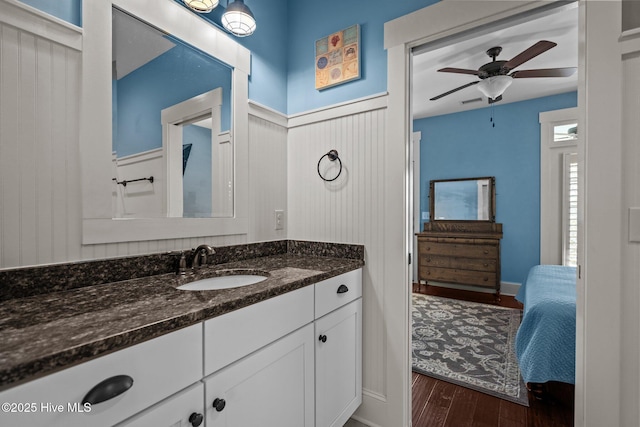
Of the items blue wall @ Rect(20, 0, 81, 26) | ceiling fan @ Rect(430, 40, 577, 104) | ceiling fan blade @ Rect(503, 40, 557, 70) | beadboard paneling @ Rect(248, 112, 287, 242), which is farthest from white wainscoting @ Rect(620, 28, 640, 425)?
blue wall @ Rect(20, 0, 81, 26)

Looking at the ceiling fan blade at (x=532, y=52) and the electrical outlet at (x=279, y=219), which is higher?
the ceiling fan blade at (x=532, y=52)

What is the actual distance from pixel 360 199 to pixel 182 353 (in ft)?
3.97

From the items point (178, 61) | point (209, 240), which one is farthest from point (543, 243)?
point (178, 61)

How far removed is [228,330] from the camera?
93cm

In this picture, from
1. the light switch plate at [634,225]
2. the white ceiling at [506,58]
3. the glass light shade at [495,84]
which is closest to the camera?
the light switch plate at [634,225]

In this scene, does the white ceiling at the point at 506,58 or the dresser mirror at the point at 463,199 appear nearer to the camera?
the white ceiling at the point at 506,58

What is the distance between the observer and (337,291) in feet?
4.91

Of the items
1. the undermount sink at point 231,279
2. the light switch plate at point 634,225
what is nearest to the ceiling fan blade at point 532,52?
the light switch plate at point 634,225

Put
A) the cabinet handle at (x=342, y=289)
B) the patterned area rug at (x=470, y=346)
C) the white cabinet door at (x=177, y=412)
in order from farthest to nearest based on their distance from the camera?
the patterned area rug at (x=470, y=346) < the cabinet handle at (x=342, y=289) < the white cabinet door at (x=177, y=412)

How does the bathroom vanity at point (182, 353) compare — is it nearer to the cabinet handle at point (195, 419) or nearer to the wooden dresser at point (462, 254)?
the cabinet handle at point (195, 419)

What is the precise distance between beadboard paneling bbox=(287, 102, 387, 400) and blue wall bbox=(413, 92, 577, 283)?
3348 mm

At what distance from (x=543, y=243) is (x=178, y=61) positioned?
447cm

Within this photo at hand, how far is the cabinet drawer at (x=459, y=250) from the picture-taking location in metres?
3.95

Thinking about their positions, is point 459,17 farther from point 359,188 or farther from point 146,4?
point 146,4
